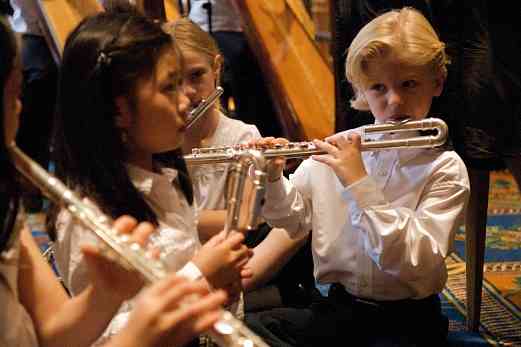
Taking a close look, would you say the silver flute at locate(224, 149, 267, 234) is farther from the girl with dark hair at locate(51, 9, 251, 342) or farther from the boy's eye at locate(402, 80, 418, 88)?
the boy's eye at locate(402, 80, 418, 88)

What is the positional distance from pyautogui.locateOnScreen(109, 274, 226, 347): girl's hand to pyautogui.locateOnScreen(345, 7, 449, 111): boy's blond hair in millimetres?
651

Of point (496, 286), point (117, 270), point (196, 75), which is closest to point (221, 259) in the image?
point (117, 270)

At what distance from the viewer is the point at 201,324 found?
2.07 ft

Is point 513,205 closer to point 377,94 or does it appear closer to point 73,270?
point 377,94

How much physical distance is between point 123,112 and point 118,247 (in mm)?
301

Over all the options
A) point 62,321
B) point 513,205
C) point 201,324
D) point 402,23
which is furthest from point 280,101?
point 201,324

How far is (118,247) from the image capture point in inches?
26.5

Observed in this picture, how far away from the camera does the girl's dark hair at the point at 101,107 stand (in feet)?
2.96

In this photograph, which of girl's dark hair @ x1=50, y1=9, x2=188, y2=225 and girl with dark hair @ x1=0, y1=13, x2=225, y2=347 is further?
girl's dark hair @ x1=50, y1=9, x2=188, y2=225

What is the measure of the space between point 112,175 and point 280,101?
1564mm

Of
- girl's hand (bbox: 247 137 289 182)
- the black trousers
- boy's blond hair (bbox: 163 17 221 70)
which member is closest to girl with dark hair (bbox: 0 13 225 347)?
girl's hand (bbox: 247 137 289 182)

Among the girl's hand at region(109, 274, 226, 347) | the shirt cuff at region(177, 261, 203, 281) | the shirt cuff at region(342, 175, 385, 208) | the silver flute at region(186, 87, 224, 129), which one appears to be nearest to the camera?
the girl's hand at region(109, 274, 226, 347)

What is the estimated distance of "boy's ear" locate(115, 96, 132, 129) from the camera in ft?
3.04

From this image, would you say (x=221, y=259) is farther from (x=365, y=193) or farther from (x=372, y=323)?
(x=372, y=323)
